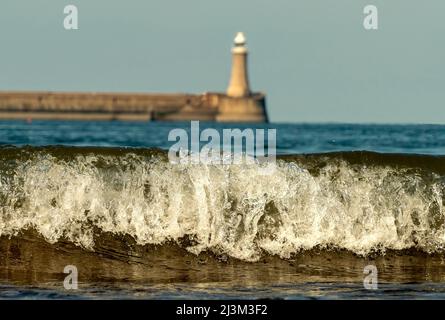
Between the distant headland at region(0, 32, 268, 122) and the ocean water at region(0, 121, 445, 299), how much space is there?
111 meters

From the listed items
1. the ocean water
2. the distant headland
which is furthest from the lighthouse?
the ocean water

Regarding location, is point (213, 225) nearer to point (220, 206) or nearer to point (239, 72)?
point (220, 206)

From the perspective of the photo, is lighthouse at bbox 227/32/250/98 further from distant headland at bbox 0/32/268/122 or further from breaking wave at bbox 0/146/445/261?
breaking wave at bbox 0/146/445/261

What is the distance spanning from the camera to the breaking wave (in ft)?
45.5

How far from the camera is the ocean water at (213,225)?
1338 cm

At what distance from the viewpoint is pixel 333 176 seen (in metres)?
15.1

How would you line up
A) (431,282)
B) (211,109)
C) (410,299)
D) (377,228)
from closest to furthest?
(410,299), (431,282), (377,228), (211,109)

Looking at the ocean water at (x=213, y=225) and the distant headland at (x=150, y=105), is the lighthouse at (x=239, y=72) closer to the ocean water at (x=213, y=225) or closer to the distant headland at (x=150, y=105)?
the distant headland at (x=150, y=105)

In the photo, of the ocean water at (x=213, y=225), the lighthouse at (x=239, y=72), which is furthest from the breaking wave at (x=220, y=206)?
the lighthouse at (x=239, y=72)

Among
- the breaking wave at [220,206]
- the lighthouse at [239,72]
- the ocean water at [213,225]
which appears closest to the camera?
the ocean water at [213,225]

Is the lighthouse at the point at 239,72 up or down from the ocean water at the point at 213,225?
up
